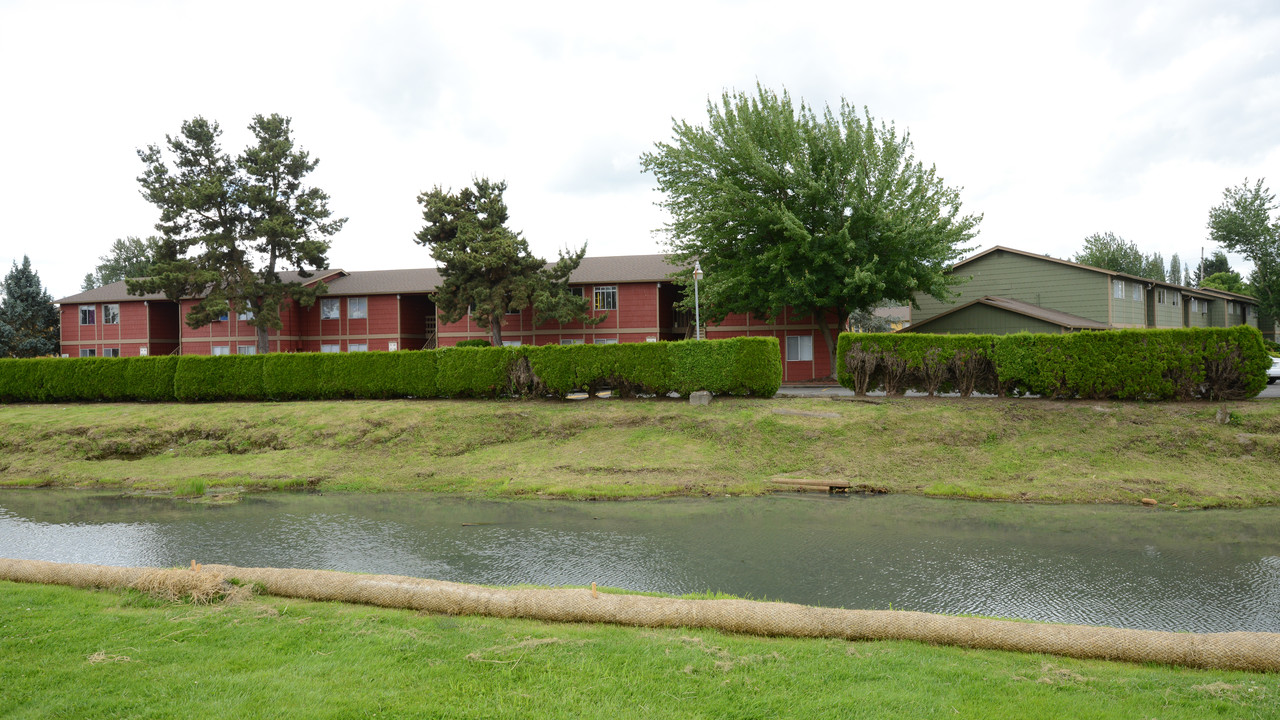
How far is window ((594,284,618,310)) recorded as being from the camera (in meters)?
37.4

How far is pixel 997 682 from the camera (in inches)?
185

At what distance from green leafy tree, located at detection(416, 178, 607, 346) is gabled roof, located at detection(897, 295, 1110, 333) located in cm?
1644

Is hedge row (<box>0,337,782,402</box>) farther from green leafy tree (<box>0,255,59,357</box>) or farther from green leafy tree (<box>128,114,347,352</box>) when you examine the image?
green leafy tree (<box>0,255,59,357</box>)

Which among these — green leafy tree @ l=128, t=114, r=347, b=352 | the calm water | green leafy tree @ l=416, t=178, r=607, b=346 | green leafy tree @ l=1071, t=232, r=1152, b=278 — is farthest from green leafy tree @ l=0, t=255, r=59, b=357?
green leafy tree @ l=1071, t=232, r=1152, b=278

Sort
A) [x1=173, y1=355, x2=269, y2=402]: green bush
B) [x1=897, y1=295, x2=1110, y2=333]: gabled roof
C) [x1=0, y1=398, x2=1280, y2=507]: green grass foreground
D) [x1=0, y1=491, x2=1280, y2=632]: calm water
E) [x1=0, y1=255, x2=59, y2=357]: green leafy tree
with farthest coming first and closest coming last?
[x1=0, y1=255, x2=59, y2=357]: green leafy tree < [x1=897, y1=295, x2=1110, y2=333]: gabled roof < [x1=173, y1=355, x2=269, y2=402]: green bush < [x1=0, y1=398, x2=1280, y2=507]: green grass foreground < [x1=0, y1=491, x2=1280, y2=632]: calm water

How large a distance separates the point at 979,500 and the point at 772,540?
5.20 meters

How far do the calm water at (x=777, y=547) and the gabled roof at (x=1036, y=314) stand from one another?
19262 millimetres

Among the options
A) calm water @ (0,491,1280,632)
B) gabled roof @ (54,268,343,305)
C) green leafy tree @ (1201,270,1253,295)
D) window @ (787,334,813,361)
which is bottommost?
calm water @ (0,491,1280,632)

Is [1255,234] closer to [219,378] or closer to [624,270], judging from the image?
[624,270]

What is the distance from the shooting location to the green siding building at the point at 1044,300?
30953 millimetres

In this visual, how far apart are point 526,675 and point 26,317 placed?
59.1 m

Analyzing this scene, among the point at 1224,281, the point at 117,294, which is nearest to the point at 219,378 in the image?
the point at 117,294

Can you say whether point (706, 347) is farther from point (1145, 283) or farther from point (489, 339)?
point (1145, 283)

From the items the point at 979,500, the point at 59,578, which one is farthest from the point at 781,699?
the point at 979,500
